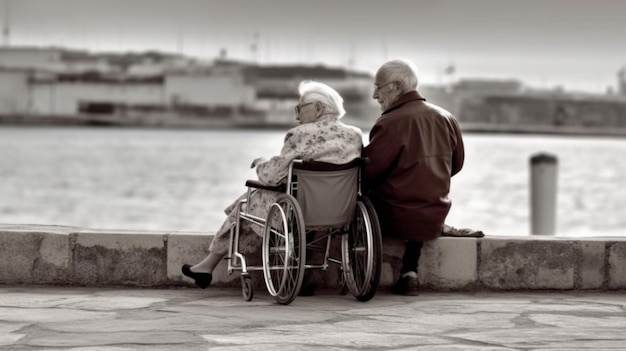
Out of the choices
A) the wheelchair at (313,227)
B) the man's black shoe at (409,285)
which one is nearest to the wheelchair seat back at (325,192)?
the wheelchair at (313,227)

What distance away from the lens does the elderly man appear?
552 centimetres

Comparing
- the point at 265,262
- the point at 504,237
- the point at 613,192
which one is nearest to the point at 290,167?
the point at 265,262

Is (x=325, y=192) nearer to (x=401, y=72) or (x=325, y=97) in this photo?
(x=325, y=97)

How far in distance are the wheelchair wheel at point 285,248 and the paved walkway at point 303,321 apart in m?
0.09

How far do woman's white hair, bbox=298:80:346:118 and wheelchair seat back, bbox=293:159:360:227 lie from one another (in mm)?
285

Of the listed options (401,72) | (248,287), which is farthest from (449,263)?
(248,287)

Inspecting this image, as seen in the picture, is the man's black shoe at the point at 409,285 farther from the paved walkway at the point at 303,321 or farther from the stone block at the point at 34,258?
the stone block at the point at 34,258

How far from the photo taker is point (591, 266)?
5.88m

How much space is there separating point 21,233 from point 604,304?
301 cm

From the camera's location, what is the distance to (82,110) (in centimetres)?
10450

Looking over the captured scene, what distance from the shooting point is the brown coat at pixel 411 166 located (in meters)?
5.52

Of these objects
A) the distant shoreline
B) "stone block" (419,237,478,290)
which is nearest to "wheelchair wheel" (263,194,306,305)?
"stone block" (419,237,478,290)

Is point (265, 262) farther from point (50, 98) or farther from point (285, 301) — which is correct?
point (50, 98)

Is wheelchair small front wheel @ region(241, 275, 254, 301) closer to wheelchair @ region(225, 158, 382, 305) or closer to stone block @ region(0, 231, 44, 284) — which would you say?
wheelchair @ region(225, 158, 382, 305)
